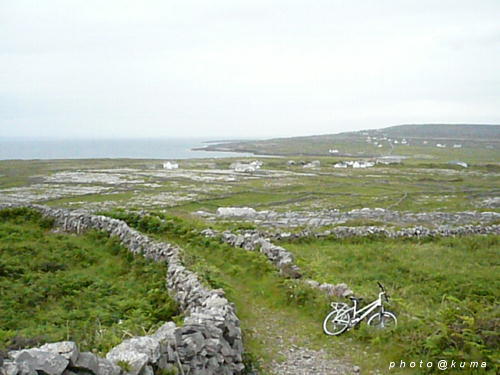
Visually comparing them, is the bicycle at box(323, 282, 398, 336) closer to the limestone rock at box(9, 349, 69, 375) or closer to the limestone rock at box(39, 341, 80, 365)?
the limestone rock at box(39, 341, 80, 365)

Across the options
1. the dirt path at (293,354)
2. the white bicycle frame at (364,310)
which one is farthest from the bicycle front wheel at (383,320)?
the dirt path at (293,354)

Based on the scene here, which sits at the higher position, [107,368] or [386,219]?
[107,368]

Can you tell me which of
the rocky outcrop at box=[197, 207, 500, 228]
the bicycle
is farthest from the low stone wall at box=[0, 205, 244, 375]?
the rocky outcrop at box=[197, 207, 500, 228]

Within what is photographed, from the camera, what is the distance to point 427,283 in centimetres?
1708

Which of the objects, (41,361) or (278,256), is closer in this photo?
(41,361)

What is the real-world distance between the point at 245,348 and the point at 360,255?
11.3 meters

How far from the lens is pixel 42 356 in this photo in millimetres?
6203

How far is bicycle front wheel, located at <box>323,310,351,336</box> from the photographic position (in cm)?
1159

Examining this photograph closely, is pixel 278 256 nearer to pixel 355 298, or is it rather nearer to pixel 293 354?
pixel 355 298

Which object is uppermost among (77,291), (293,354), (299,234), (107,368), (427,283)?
(107,368)

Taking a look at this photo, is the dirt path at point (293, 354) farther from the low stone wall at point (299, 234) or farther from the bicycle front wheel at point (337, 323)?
the low stone wall at point (299, 234)

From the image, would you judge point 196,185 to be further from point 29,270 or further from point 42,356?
point 42,356

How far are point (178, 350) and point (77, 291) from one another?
8502mm

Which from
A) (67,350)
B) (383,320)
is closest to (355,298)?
(383,320)
